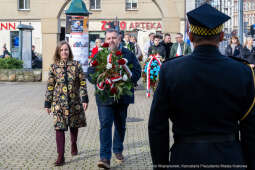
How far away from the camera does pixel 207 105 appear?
3033 mm

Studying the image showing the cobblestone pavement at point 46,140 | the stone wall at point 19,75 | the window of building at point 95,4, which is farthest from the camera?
the window of building at point 95,4

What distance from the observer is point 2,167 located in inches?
266

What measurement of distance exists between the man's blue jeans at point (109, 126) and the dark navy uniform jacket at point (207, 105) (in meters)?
3.28

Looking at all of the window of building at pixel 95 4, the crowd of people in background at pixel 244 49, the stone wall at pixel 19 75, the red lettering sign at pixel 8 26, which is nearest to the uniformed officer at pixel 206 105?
the crowd of people in background at pixel 244 49

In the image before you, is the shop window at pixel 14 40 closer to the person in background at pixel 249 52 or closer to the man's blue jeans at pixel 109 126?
the person in background at pixel 249 52

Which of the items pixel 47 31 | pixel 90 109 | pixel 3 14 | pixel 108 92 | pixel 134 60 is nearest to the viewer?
pixel 108 92

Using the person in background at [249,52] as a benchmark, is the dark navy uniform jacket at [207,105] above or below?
below

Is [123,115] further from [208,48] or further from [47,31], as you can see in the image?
[47,31]

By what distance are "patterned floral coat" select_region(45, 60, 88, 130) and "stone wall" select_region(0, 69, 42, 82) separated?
14682 mm

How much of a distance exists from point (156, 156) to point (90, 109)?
9.49 m

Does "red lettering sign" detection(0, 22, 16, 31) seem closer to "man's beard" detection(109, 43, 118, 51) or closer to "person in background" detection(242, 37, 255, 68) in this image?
"person in background" detection(242, 37, 255, 68)

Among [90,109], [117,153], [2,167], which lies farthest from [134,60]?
[90,109]

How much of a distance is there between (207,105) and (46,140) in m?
5.88

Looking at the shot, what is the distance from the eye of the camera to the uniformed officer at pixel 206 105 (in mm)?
3023
